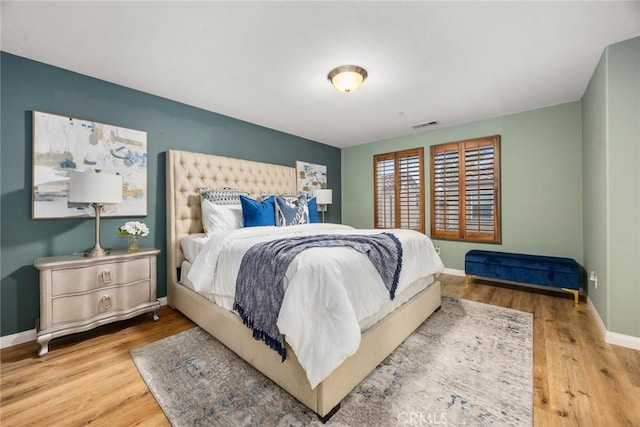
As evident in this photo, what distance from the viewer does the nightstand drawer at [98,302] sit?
2.03 metres

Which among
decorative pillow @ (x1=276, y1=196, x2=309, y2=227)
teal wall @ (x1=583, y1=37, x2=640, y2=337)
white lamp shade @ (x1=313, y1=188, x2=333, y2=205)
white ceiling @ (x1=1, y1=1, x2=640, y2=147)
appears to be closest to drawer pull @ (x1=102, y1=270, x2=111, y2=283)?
decorative pillow @ (x1=276, y1=196, x2=309, y2=227)

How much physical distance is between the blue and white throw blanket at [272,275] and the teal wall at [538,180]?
9.00ft

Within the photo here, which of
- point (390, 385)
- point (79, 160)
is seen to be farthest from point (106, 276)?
point (390, 385)

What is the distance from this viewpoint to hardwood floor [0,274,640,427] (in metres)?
1.39

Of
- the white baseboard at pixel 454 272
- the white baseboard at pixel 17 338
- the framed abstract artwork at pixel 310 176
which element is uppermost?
the framed abstract artwork at pixel 310 176

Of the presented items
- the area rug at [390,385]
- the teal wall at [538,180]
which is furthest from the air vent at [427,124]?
the area rug at [390,385]

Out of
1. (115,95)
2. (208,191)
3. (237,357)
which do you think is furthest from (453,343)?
(115,95)

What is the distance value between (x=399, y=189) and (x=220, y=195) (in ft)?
10.5

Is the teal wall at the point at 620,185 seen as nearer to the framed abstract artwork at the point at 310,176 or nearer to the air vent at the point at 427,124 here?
the air vent at the point at 427,124

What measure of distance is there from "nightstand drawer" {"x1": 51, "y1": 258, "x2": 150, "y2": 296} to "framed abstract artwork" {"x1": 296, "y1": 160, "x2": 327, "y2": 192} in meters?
2.71

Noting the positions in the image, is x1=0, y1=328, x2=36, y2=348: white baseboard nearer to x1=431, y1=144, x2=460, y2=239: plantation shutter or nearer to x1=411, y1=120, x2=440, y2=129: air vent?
x1=431, y1=144, x2=460, y2=239: plantation shutter

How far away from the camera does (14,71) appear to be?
7.04 feet

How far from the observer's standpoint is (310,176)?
4832 millimetres

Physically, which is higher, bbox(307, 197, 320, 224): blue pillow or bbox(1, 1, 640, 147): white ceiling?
bbox(1, 1, 640, 147): white ceiling
